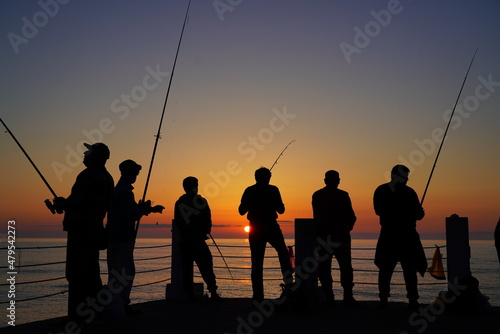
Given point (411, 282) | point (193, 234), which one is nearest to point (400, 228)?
point (411, 282)

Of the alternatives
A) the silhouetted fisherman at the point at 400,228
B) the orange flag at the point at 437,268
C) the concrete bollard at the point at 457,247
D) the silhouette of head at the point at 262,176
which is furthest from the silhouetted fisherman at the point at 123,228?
the orange flag at the point at 437,268

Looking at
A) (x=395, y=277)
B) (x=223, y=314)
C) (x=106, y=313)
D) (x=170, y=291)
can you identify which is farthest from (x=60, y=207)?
(x=395, y=277)

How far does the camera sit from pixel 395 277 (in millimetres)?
77438

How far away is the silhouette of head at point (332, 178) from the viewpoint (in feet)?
21.6

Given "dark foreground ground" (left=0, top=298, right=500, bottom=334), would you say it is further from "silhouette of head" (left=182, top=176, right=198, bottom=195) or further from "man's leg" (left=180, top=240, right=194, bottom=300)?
"silhouette of head" (left=182, top=176, right=198, bottom=195)

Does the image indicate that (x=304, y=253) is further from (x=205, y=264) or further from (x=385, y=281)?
(x=205, y=264)

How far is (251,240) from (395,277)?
75.1 meters

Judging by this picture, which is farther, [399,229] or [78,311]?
[399,229]

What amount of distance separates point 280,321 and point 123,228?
1.80 metres

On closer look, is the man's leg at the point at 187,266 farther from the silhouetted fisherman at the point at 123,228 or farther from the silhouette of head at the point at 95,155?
the silhouette of head at the point at 95,155

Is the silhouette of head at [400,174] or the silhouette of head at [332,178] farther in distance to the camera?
the silhouette of head at [332,178]

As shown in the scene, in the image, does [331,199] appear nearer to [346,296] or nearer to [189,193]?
[346,296]

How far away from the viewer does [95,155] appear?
4945mm

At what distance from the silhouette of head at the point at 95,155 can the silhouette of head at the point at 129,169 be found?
2.13 ft
